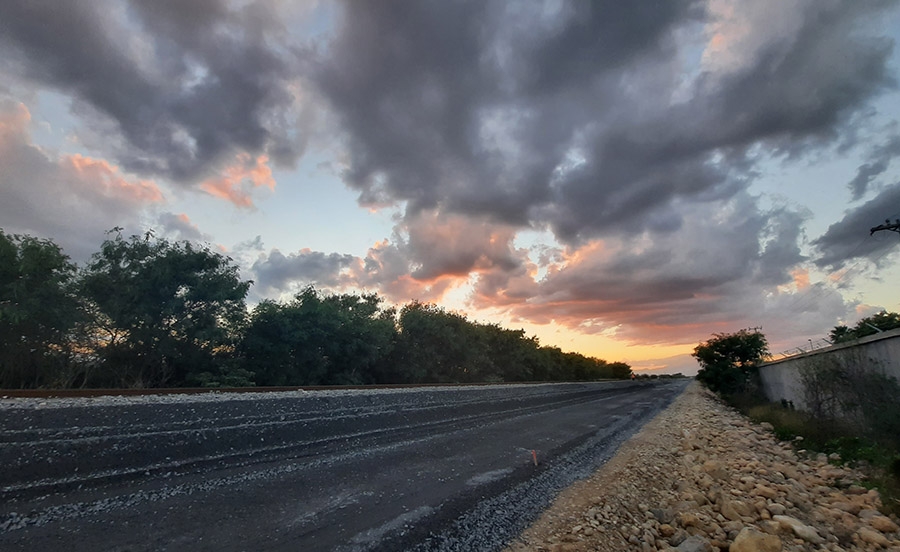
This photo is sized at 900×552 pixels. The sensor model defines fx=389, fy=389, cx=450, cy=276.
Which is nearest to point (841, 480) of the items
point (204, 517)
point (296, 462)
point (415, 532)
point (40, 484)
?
point (415, 532)

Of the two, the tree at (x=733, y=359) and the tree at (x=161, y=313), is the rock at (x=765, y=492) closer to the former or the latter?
the tree at (x=161, y=313)

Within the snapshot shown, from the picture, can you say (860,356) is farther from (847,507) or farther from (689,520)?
(689,520)

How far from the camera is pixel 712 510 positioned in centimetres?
615

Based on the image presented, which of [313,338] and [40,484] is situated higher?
[313,338]

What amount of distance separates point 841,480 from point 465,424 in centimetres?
993

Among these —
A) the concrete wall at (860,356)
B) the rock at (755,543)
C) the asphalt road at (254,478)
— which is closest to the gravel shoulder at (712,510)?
the rock at (755,543)

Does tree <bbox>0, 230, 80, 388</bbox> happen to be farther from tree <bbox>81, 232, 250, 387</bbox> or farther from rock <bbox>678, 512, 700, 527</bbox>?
rock <bbox>678, 512, 700, 527</bbox>

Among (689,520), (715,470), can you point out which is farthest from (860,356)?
(689,520)

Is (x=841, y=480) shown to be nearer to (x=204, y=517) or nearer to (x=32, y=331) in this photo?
(x=204, y=517)

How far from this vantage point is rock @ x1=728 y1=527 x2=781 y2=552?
4418mm

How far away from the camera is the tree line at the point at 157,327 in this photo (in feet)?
51.8

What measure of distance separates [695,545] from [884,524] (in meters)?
3.64

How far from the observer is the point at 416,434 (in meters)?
12.0

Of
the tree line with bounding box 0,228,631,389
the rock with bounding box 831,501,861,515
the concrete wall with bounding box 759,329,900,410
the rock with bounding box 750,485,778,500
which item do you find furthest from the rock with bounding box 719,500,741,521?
the tree line with bounding box 0,228,631,389
